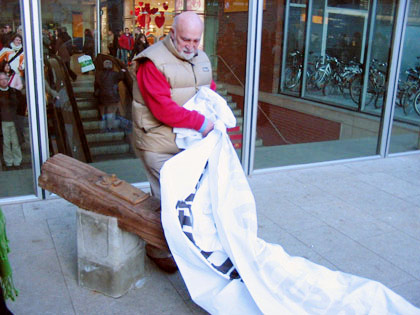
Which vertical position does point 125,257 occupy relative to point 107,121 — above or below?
below

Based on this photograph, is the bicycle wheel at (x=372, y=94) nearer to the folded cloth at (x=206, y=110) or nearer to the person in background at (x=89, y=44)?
the person in background at (x=89, y=44)

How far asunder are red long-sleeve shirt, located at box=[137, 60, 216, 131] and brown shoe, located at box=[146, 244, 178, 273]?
0.96 metres

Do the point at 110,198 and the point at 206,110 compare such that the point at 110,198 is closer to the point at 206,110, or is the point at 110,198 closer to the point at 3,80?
the point at 206,110

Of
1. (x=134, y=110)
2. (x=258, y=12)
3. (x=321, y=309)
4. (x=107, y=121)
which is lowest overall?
(x=321, y=309)

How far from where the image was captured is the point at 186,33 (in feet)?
9.27

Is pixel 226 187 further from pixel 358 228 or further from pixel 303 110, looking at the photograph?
pixel 303 110

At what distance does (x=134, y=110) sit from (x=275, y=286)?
1462mm

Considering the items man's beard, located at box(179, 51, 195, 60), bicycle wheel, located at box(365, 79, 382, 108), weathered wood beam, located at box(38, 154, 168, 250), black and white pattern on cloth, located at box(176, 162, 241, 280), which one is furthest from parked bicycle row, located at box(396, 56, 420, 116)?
weathered wood beam, located at box(38, 154, 168, 250)

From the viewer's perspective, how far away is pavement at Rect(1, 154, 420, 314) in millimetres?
2934

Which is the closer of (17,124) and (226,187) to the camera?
(226,187)

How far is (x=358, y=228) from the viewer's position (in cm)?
415

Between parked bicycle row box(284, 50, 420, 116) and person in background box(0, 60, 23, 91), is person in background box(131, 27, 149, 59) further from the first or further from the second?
parked bicycle row box(284, 50, 420, 116)

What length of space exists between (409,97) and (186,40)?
5.13 meters

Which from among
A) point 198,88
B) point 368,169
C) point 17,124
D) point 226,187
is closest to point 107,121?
point 17,124
